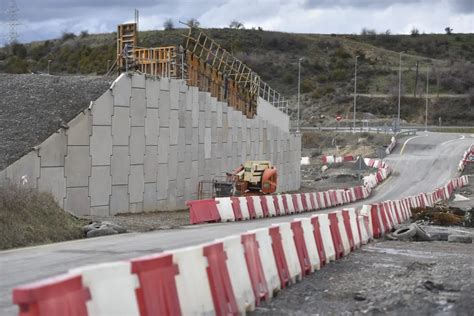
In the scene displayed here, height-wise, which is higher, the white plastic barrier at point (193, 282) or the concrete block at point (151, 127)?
the concrete block at point (151, 127)

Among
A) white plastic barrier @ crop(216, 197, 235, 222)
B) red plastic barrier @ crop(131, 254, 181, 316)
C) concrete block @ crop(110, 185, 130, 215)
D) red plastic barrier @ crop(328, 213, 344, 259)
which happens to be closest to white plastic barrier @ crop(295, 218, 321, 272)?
red plastic barrier @ crop(328, 213, 344, 259)

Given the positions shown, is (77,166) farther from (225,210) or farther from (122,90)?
(225,210)

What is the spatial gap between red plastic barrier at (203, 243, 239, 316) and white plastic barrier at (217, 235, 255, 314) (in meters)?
0.12

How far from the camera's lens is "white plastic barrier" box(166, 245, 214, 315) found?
7215 millimetres

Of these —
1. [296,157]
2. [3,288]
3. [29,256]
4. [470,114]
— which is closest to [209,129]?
[296,157]

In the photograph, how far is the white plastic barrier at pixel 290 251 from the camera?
10.8 metres

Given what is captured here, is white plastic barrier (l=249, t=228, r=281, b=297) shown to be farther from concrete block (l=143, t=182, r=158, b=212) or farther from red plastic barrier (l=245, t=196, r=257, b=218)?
concrete block (l=143, t=182, r=158, b=212)

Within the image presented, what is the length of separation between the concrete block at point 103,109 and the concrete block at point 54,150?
165 cm

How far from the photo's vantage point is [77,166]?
24703mm

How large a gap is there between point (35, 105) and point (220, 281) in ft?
65.2

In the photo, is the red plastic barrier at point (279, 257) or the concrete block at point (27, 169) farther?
Answer: the concrete block at point (27, 169)

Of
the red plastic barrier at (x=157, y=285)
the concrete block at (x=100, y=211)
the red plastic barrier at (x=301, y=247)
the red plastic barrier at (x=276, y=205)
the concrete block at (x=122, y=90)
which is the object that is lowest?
the red plastic barrier at (x=276, y=205)

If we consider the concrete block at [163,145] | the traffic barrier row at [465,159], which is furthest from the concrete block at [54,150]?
the traffic barrier row at [465,159]

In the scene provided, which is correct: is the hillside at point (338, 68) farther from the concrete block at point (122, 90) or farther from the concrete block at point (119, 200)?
the concrete block at point (119, 200)
